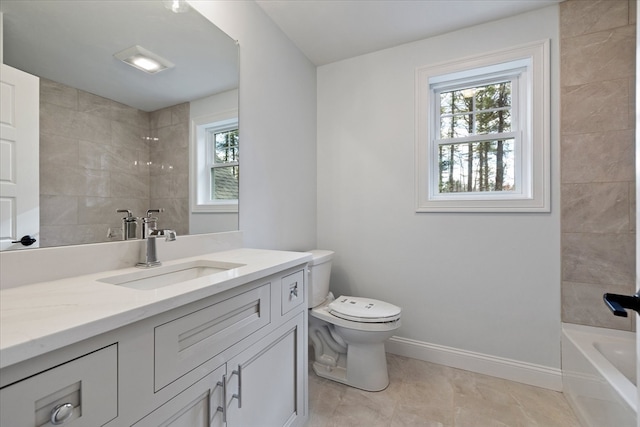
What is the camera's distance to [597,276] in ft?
5.43

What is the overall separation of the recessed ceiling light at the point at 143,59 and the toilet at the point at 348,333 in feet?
4.28

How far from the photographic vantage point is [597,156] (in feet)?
5.40

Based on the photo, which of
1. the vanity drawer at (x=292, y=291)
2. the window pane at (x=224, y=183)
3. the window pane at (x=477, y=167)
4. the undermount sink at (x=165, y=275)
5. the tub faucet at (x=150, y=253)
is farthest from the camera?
the window pane at (x=477, y=167)

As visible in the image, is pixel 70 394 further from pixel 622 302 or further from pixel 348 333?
pixel 348 333

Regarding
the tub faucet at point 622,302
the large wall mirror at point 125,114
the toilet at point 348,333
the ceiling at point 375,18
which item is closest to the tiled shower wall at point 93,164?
the large wall mirror at point 125,114

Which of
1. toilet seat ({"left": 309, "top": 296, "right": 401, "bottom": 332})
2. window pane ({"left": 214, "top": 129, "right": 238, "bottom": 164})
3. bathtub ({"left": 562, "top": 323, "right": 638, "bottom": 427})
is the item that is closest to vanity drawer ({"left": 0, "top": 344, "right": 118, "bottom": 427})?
window pane ({"left": 214, "top": 129, "right": 238, "bottom": 164})

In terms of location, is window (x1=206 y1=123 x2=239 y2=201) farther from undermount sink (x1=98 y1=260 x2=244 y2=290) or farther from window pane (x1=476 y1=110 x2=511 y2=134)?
window pane (x1=476 y1=110 x2=511 y2=134)

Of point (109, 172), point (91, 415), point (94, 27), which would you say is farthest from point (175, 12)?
point (91, 415)

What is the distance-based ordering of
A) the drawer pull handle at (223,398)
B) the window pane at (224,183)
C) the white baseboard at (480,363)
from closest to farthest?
the drawer pull handle at (223,398)
the window pane at (224,183)
the white baseboard at (480,363)

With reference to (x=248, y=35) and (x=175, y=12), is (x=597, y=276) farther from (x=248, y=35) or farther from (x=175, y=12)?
(x=175, y=12)

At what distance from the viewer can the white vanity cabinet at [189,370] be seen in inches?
19.9

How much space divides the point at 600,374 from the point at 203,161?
213 centimetres

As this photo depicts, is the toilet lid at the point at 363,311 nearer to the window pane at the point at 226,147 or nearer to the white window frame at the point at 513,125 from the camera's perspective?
the white window frame at the point at 513,125

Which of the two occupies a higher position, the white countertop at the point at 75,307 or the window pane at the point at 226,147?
the window pane at the point at 226,147
